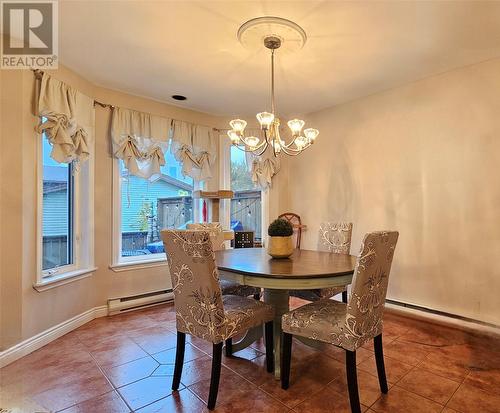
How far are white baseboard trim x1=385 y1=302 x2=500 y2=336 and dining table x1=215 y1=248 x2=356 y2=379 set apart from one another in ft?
4.56

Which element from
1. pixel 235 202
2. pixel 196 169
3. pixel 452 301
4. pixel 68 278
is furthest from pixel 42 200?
pixel 452 301

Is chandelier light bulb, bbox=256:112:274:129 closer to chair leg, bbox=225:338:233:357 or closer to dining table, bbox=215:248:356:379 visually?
dining table, bbox=215:248:356:379

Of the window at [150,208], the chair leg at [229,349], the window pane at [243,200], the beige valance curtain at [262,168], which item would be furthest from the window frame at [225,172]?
the chair leg at [229,349]

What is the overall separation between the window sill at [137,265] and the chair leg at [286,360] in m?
2.22

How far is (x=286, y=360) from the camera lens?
1.90 meters

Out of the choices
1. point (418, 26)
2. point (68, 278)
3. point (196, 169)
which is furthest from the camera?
point (196, 169)

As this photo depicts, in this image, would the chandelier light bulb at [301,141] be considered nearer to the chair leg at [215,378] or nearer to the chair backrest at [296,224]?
the chair leg at [215,378]

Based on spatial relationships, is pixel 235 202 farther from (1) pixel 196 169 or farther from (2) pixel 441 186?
(2) pixel 441 186

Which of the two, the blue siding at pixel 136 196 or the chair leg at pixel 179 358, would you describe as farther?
the blue siding at pixel 136 196

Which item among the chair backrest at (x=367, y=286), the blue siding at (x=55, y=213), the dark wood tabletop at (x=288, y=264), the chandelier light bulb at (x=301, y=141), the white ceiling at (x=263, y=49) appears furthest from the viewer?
the blue siding at (x=55, y=213)

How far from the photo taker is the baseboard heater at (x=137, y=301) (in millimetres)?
3348

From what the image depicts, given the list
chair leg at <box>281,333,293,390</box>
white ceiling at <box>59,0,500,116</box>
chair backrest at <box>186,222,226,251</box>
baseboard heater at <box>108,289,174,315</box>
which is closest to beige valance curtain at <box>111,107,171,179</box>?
white ceiling at <box>59,0,500,116</box>

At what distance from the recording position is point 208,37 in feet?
7.75

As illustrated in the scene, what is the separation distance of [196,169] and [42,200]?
1771 millimetres
